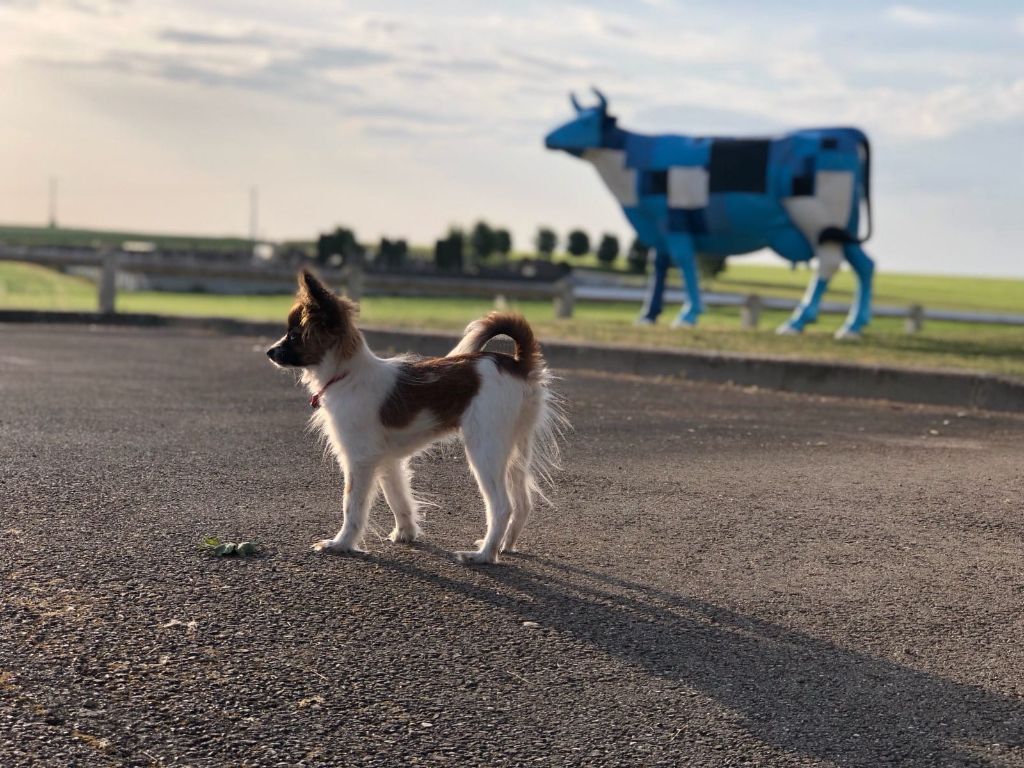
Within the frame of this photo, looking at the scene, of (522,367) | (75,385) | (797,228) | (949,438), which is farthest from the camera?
(797,228)

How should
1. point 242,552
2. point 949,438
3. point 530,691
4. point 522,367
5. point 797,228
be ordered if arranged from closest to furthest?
point 530,691 → point 242,552 → point 522,367 → point 949,438 → point 797,228

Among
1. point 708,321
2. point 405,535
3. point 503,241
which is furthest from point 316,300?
point 503,241

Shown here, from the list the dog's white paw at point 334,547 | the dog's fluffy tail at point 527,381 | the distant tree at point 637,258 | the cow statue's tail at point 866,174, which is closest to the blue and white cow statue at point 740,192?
the cow statue's tail at point 866,174

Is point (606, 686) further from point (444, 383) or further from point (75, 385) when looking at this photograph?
point (75, 385)

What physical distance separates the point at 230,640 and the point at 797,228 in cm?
1397

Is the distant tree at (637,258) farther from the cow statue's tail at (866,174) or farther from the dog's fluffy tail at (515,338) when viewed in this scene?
the dog's fluffy tail at (515,338)

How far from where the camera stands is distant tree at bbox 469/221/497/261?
61344 millimetres

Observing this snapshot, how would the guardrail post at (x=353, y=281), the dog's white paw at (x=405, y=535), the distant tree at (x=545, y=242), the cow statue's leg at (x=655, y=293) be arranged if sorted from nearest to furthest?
1. the dog's white paw at (x=405, y=535)
2. the cow statue's leg at (x=655, y=293)
3. the guardrail post at (x=353, y=281)
4. the distant tree at (x=545, y=242)

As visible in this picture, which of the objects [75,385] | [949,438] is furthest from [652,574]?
[75,385]

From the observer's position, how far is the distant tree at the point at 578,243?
6166 centimetres

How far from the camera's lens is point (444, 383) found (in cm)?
513

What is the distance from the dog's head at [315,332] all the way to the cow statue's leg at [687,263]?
12.6 metres

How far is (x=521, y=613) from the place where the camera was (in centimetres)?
429

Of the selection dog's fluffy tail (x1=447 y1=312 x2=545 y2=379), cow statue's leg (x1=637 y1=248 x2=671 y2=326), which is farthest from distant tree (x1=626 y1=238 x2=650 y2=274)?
dog's fluffy tail (x1=447 y1=312 x2=545 y2=379)
